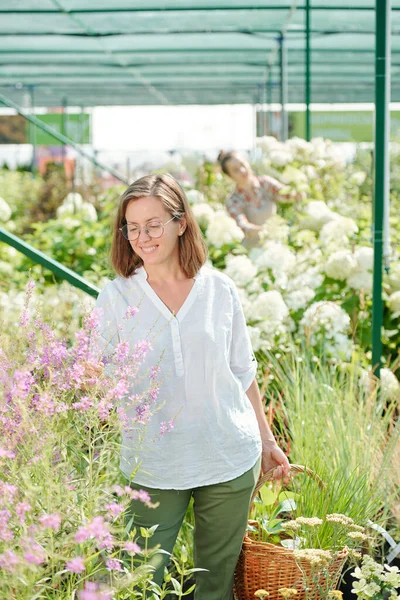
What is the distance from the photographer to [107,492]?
143cm

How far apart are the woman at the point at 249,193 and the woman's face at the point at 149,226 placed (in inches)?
131

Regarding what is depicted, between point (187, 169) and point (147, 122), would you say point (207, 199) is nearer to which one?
point (187, 169)

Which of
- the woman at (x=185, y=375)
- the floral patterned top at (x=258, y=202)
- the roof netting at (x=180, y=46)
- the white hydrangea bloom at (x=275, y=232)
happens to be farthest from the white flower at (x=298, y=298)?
the roof netting at (x=180, y=46)

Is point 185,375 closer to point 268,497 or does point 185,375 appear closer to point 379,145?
point 268,497

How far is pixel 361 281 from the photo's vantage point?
376cm

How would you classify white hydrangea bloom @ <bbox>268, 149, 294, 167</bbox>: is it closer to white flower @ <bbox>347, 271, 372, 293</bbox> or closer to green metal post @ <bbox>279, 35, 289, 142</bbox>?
white flower @ <bbox>347, 271, 372, 293</bbox>

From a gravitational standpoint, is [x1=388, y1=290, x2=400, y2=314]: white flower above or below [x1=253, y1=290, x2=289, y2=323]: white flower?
below

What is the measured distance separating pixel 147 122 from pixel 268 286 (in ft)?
61.6

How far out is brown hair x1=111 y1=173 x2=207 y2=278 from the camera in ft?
6.47

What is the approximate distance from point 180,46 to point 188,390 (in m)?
8.62

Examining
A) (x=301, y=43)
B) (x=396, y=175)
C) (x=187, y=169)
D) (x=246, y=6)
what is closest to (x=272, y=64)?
(x=301, y=43)

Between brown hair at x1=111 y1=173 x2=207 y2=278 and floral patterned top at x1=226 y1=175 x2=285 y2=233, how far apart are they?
3330 mm

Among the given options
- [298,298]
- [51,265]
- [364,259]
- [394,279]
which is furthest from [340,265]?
[51,265]

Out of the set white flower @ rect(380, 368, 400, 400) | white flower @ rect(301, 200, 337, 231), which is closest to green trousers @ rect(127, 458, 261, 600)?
white flower @ rect(380, 368, 400, 400)
